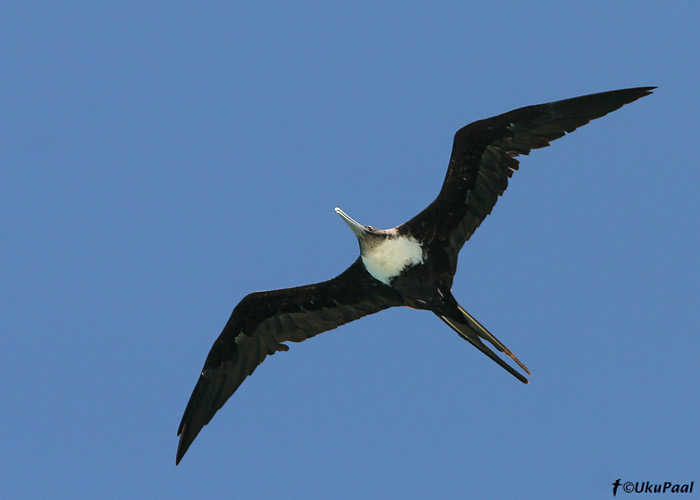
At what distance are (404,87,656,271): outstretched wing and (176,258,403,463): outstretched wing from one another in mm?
1066

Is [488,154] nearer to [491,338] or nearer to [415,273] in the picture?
Result: [415,273]

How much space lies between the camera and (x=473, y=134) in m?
9.76

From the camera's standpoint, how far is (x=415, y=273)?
10031mm

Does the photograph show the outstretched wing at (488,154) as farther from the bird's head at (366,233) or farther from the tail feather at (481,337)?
the tail feather at (481,337)

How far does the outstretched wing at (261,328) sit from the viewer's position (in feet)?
34.7

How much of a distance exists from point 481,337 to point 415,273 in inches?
34.8

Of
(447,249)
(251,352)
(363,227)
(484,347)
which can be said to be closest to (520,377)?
(484,347)

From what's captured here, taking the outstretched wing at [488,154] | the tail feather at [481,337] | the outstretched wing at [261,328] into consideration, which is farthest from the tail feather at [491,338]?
the outstretched wing at [261,328]

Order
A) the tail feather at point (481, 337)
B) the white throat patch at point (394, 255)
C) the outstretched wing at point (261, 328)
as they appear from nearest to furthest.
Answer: the tail feather at point (481, 337) → the white throat patch at point (394, 255) → the outstretched wing at point (261, 328)

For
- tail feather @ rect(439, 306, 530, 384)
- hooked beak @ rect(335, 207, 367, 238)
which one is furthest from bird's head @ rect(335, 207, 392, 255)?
tail feather @ rect(439, 306, 530, 384)

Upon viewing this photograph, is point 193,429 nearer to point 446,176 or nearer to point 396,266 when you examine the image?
point 396,266

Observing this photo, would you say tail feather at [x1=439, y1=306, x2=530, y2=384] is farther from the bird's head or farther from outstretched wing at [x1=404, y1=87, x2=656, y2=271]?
the bird's head

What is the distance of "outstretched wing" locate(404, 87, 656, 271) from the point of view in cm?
951

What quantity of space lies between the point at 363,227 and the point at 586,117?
2.32m
